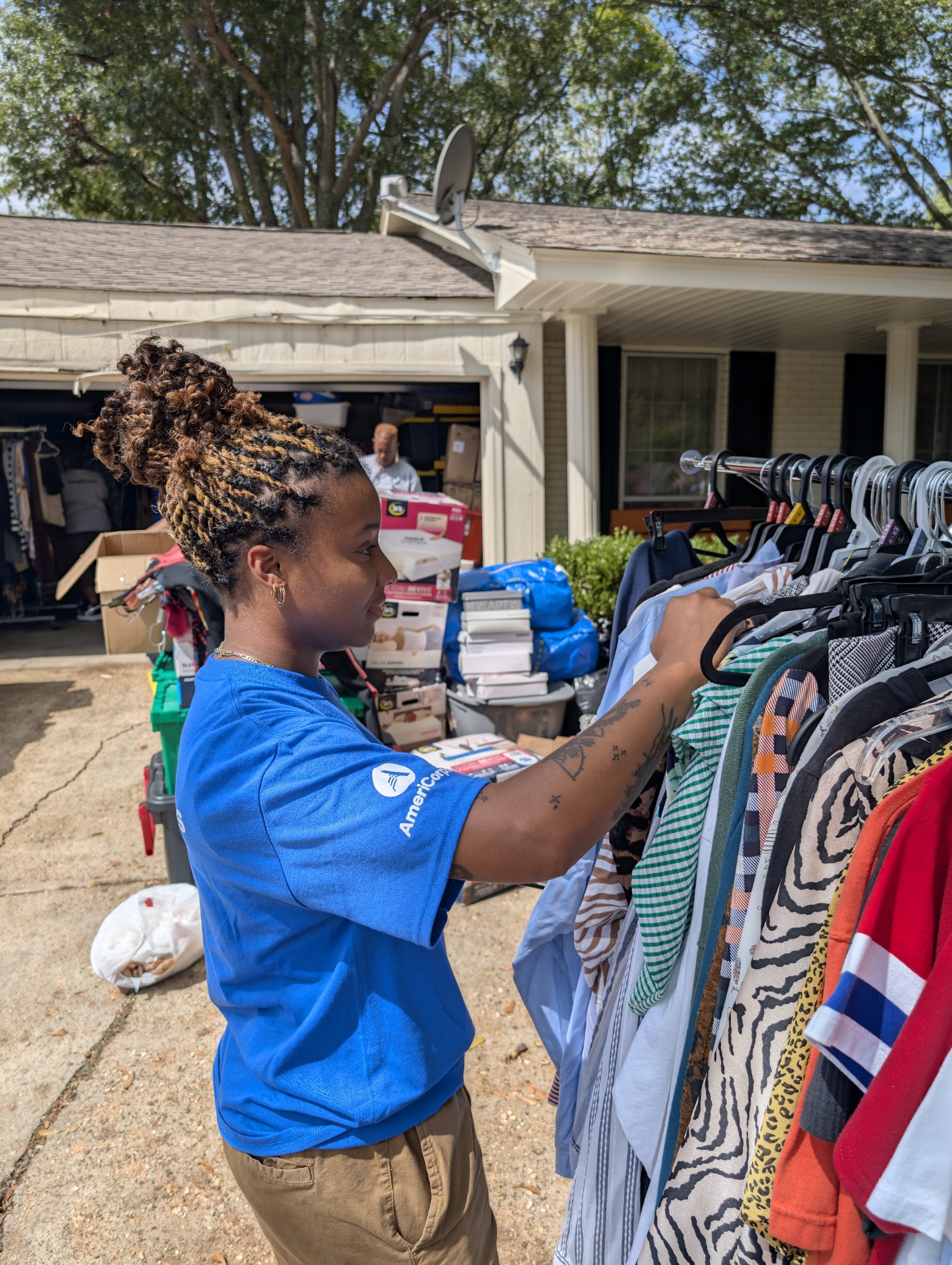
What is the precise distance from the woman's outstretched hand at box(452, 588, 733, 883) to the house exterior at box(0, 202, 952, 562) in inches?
251

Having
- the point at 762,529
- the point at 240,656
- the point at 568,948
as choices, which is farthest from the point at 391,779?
the point at 762,529

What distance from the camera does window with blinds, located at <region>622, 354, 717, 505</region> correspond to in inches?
408

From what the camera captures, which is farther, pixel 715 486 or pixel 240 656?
pixel 715 486

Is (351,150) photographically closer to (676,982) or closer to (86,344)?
(86,344)

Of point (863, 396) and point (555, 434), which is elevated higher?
point (863, 396)

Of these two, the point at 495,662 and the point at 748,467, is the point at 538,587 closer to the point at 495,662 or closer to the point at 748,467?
the point at 495,662

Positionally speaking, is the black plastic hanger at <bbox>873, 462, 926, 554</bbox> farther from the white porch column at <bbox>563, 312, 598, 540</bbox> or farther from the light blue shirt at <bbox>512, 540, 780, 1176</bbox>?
the white porch column at <bbox>563, 312, 598, 540</bbox>

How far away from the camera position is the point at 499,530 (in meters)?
8.90

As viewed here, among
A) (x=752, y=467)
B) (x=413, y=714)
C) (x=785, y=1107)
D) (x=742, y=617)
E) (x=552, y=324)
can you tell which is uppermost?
(x=552, y=324)

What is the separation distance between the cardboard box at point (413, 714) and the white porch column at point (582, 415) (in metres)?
3.47

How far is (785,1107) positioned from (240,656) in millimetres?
956

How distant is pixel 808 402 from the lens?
10703 millimetres

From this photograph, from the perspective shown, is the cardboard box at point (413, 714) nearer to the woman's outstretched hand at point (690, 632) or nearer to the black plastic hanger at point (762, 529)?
the black plastic hanger at point (762, 529)

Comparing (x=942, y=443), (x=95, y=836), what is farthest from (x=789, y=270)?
(x=95, y=836)
